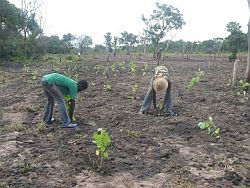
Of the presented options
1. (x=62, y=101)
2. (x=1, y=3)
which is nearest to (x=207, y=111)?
(x=62, y=101)

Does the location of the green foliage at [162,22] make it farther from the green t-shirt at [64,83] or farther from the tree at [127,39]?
the green t-shirt at [64,83]

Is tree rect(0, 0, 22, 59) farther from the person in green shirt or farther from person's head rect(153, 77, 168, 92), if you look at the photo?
person's head rect(153, 77, 168, 92)

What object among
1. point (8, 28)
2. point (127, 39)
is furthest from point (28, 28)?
point (127, 39)

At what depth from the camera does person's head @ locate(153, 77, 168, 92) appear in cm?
725

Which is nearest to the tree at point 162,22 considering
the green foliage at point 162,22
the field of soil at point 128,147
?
the green foliage at point 162,22

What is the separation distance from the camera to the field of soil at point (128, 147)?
450cm

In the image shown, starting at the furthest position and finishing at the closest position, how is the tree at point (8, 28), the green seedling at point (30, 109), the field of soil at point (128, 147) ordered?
1. the tree at point (8, 28)
2. the green seedling at point (30, 109)
3. the field of soil at point (128, 147)

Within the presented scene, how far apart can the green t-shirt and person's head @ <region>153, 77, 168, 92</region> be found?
1746mm

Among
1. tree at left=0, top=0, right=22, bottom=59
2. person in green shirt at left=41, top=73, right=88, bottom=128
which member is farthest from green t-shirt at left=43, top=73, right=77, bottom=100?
tree at left=0, top=0, right=22, bottom=59

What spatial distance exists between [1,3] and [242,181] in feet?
82.9

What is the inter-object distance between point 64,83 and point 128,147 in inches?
72.0

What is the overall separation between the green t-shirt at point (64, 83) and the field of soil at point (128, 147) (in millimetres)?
707

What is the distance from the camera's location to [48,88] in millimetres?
6641

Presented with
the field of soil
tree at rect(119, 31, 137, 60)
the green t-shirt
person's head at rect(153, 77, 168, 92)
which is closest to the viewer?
the field of soil
